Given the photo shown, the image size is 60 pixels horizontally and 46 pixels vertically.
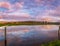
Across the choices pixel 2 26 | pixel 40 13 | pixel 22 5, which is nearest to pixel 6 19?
pixel 2 26

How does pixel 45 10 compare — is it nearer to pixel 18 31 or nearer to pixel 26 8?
pixel 26 8

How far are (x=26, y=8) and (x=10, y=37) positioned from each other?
47cm

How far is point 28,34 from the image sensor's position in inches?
114

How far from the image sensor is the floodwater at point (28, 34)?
2889 millimetres

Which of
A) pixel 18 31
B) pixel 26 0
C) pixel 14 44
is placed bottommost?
pixel 14 44

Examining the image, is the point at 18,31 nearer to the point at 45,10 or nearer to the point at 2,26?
the point at 2,26

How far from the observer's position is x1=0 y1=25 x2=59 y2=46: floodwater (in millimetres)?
2889

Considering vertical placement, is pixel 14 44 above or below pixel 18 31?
below

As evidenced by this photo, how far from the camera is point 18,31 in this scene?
2.91m

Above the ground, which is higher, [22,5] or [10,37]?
[22,5]

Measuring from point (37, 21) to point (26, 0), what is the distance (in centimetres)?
34

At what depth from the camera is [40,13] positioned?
2949mm

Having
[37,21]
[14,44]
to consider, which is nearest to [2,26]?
[14,44]

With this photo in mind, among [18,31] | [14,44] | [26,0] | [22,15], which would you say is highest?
[26,0]
